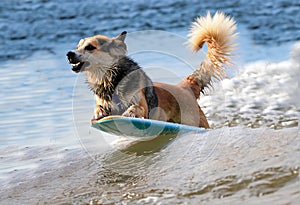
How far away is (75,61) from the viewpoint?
530cm

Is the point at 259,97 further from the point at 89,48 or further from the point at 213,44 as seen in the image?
the point at 89,48

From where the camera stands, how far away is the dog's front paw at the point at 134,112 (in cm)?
524

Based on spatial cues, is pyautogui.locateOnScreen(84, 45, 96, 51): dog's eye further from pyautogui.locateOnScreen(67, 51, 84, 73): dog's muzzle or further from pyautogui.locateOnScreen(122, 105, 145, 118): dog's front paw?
pyautogui.locateOnScreen(122, 105, 145, 118): dog's front paw

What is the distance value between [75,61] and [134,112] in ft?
2.22

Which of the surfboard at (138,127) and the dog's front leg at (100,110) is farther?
the dog's front leg at (100,110)

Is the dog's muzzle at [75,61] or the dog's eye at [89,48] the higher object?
the dog's eye at [89,48]

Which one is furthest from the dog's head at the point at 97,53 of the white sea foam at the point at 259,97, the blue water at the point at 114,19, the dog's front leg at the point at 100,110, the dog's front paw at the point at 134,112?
the blue water at the point at 114,19

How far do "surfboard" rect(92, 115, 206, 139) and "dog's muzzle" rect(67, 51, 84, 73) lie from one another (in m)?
0.53

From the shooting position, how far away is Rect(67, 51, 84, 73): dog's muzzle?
524 cm

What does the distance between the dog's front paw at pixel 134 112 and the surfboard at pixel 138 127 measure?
14cm

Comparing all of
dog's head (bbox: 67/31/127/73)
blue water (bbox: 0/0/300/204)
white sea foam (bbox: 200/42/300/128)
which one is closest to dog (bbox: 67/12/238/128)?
dog's head (bbox: 67/31/127/73)

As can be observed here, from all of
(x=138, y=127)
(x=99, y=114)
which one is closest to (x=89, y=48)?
(x=99, y=114)

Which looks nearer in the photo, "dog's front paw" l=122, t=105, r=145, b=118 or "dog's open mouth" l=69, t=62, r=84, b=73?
"dog's front paw" l=122, t=105, r=145, b=118

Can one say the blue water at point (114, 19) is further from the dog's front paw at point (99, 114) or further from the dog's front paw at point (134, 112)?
the dog's front paw at point (134, 112)
